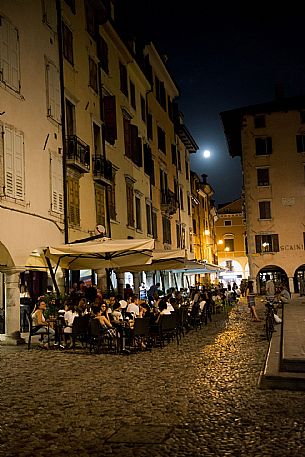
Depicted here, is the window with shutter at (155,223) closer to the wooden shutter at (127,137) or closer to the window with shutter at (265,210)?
the wooden shutter at (127,137)

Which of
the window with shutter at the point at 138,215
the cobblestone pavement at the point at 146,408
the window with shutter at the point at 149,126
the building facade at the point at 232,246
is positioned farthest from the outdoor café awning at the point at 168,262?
the building facade at the point at 232,246

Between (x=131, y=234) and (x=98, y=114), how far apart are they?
6.85m

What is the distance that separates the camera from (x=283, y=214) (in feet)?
154

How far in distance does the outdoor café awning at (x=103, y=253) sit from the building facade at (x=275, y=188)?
2988 cm

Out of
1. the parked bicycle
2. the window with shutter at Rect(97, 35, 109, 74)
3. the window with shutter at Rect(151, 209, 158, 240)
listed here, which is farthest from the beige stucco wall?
the parked bicycle

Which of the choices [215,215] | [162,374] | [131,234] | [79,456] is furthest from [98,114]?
[215,215]

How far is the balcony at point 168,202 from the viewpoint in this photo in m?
36.5

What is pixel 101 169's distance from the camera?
23.7 meters

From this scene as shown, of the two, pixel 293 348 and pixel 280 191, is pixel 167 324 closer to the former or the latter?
pixel 293 348

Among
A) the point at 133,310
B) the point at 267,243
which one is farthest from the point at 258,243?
the point at 133,310

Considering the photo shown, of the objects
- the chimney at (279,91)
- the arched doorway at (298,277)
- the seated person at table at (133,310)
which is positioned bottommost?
the seated person at table at (133,310)

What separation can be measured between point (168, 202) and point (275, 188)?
14439 millimetres

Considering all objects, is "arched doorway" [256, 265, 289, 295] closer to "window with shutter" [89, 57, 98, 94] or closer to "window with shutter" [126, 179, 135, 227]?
"window with shutter" [126, 179, 135, 227]

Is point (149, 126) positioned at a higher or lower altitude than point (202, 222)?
higher
